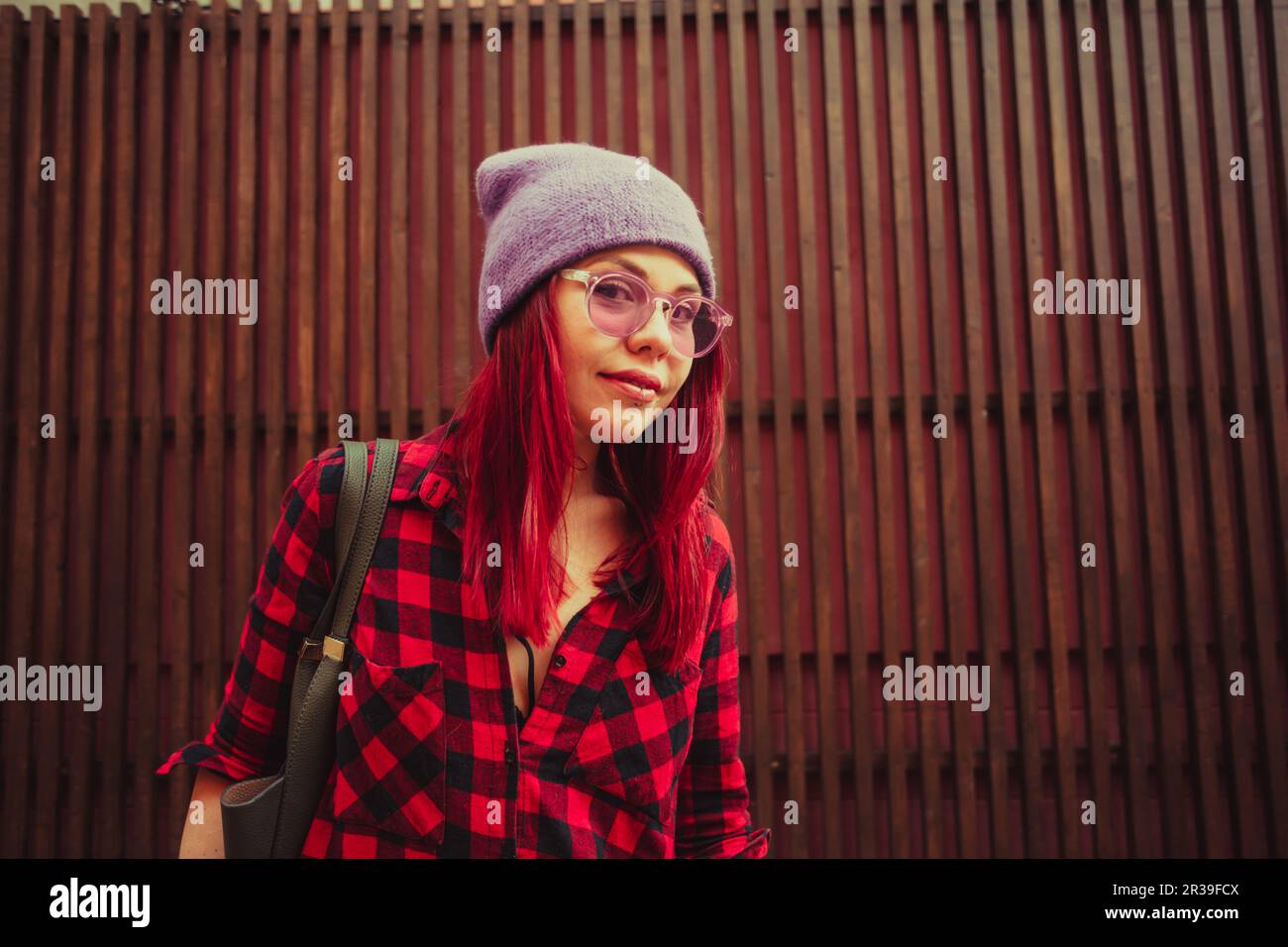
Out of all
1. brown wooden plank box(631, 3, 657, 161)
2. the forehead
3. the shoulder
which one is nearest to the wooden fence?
brown wooden plank box(631, 3, 657, 161)

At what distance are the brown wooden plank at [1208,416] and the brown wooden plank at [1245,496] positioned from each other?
20 mm

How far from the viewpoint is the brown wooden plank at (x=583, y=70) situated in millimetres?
3143

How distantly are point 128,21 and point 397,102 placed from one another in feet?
3.88

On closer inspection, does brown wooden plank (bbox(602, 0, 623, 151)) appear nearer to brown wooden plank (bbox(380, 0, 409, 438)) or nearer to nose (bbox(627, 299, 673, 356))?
brown wooden plank (bbox(380, 0, 409, 438))

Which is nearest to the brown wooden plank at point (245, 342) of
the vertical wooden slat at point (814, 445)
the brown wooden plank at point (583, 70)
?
the brown wooden plank at point (583, 70)

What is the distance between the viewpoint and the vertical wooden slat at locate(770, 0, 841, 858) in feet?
9.73

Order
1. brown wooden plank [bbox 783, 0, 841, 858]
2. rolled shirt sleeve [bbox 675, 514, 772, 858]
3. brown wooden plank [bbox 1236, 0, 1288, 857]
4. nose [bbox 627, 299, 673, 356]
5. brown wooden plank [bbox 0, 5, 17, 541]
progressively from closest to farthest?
1. nose [bbox 627, 299, 673, 356]
2. rolled shirt sleeve [bbox 675, 514, 772, 858]
3. brown wooden plank [bbox 783, 0, 841, 858]
4. brown wooden plank [bbox 1236, 0, 1288, 857]
5. brown wooden plank [bbox 0, 5, 17, 541]

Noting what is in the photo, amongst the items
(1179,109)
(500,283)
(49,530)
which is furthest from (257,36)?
(1179,109)

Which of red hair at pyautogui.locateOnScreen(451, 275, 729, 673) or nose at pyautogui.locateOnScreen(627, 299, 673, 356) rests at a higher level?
nose at pyautogui.locateOnScreen(627, 299, 673, 356)

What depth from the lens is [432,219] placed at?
10.3 ft

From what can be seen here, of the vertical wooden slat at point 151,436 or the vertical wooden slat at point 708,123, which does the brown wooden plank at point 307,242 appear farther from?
the vertical wooden slat at point 708,123

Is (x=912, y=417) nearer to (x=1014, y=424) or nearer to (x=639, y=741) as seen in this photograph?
(x=1014, y=424)

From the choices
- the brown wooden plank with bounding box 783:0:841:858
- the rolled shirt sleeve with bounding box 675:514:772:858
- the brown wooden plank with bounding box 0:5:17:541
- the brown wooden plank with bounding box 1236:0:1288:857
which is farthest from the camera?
the brown wooden plank with bounding box 0:5:17:541

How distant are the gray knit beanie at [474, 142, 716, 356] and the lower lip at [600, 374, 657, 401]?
0.16 m
